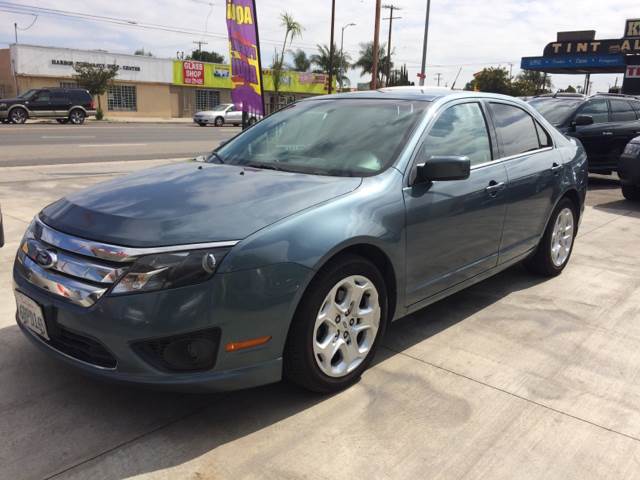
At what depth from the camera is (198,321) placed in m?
2.45

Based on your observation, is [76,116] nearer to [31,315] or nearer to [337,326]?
[31,315]

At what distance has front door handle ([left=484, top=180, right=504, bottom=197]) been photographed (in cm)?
398

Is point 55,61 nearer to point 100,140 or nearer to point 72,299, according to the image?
point 100,140

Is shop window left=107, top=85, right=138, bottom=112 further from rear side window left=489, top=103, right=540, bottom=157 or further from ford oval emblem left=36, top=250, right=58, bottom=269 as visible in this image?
ford oval emblem left=36, top=250, right=58, bottom=269

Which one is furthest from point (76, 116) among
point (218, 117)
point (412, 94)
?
point (412, 94)

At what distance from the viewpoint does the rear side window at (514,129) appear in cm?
436

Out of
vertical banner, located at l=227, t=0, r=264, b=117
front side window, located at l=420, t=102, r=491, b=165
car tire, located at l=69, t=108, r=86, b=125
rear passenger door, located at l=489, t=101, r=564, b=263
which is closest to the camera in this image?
front side window, located at l=420, t=102, r=491, b=165

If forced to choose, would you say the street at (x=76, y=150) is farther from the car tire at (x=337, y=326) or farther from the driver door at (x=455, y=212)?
the car tire at (x=337, y=326)

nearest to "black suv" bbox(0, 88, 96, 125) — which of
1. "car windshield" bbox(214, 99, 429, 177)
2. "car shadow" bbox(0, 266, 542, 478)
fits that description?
"car windshield" bbox(214, 99, 429, 177)

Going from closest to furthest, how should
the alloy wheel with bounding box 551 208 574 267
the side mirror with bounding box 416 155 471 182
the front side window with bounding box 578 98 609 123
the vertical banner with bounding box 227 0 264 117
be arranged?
the side mirror with bounding box 416 155 471 182 → the alloy wheel with bounding box 551 208 574 267 → the vertical banner with bounding box 227 0 264 117 → the front side window with bounding box 578 98 609 123

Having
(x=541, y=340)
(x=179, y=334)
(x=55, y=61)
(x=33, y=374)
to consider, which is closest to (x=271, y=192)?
(x=179, y=334)

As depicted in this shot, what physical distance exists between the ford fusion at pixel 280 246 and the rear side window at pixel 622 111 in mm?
8270

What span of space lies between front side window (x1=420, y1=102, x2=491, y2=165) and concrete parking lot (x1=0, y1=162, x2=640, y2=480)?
1.22 meters

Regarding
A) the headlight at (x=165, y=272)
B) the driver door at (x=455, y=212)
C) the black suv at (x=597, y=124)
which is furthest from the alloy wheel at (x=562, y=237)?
the black suv at (x=597, y=124)
